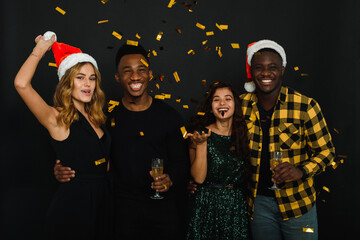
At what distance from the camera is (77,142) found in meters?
2.58

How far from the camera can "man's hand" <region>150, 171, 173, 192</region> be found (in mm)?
2637

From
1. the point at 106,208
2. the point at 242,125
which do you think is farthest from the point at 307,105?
the point at 106,208

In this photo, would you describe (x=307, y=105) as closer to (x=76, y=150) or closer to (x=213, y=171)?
(x=213, y=171)

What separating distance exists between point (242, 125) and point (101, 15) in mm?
2038

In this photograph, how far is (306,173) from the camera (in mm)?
2783

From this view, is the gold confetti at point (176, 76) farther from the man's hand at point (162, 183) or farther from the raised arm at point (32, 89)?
the raised arm at point (32, 89)

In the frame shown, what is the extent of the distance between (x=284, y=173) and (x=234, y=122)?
0.59 meters

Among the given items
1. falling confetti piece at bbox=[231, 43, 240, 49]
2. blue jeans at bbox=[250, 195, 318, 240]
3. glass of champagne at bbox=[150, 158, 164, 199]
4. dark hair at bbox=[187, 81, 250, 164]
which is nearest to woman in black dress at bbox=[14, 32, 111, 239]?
glass of champagne at bbox=[150, 158, 164, 199]

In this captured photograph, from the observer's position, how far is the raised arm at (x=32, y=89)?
2.26 meters

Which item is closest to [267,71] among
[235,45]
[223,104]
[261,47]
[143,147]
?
[261,47]

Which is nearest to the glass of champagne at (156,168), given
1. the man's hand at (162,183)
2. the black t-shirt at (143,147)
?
the man's hand at (162,183)

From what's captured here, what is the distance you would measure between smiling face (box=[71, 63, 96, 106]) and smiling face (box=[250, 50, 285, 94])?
1326 mm

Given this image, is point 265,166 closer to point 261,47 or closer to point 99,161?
point 261,47

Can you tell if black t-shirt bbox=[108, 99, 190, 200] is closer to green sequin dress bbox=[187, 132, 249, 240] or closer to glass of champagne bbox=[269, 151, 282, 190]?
green sequin dress bbox=[187, 132, 249, 240]
